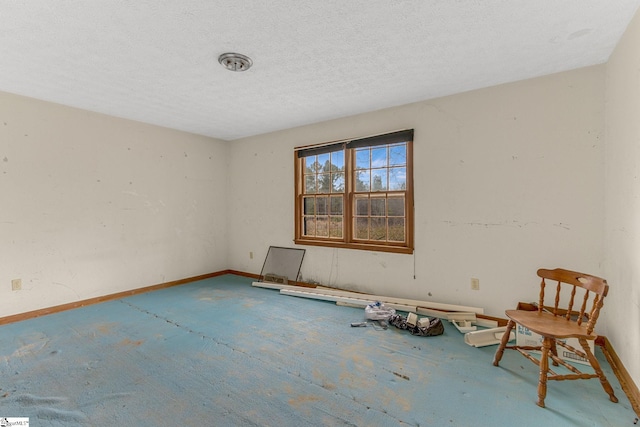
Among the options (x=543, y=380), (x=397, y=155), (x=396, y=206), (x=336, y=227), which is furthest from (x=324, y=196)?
(x=543, y=380)

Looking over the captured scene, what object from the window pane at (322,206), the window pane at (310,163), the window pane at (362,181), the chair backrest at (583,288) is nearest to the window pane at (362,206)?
the window pane at (362,181)

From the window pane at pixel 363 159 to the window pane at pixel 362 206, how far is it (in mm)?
450

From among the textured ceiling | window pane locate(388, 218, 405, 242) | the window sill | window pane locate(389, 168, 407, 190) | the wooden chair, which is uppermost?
the textured ceiling

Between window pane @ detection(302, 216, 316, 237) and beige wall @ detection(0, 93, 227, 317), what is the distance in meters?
1.82

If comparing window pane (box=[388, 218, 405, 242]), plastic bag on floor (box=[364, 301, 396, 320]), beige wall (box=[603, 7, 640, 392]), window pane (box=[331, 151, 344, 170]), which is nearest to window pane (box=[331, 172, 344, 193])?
window pane (box=[331, 151, 344, 170])

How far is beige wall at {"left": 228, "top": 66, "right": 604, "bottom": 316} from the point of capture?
9.03 ft

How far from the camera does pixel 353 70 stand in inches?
109

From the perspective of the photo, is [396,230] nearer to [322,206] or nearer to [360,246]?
[360,246]

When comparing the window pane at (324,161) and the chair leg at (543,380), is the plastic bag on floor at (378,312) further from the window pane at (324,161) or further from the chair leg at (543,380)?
the window pane at (324,161)

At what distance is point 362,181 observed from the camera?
4.19 meters

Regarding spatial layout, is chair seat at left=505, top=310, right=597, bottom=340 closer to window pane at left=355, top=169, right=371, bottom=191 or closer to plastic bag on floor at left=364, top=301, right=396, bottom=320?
plastic bag on floor at left=364, top=301, right=396, bottom=320

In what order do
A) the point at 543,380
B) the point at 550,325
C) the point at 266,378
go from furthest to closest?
the point at 266,378
the point at 550,325
the point at 543,380

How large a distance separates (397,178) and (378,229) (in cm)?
72

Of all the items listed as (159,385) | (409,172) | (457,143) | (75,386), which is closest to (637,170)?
(457,143)
